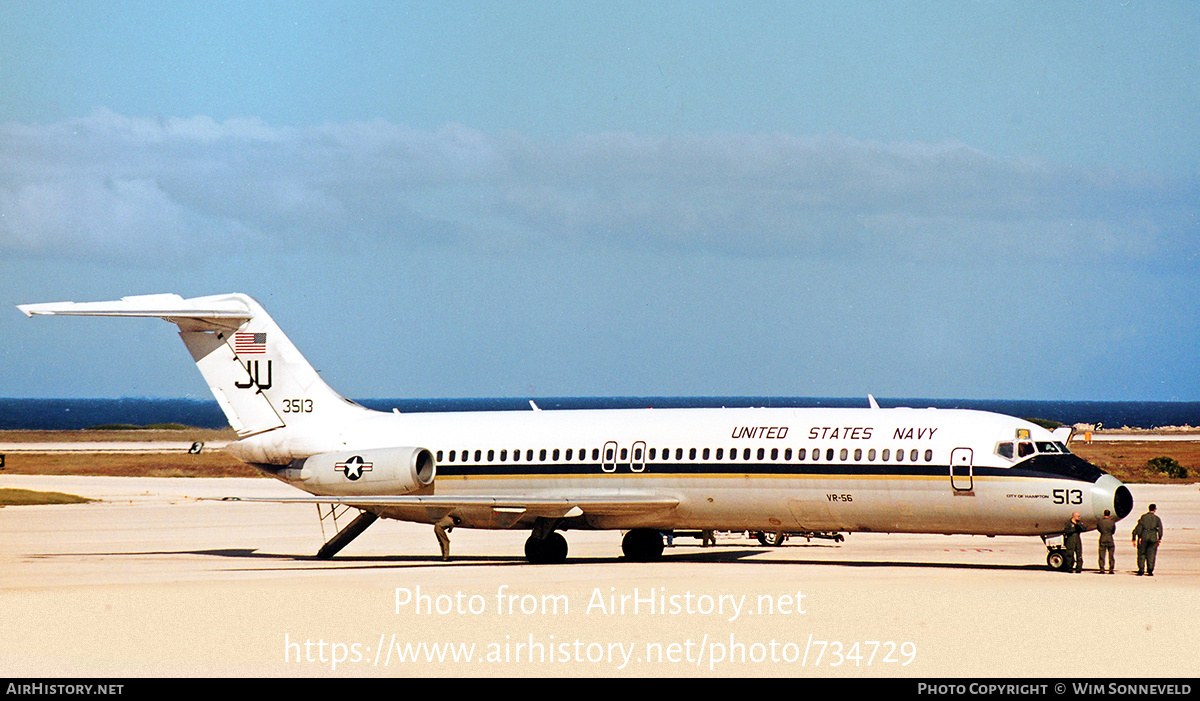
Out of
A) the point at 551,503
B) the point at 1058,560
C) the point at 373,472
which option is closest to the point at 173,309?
the point at 373,472

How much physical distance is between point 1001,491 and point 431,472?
526 inches

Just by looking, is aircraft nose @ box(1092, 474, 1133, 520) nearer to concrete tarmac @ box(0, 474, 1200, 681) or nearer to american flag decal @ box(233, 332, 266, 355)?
concrete tarmac @ box(0, 474, 1200, 681)

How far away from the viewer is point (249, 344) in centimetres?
3662

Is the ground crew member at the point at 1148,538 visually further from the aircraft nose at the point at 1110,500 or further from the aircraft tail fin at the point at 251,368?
the aircraft tail fin at the point at 251,368

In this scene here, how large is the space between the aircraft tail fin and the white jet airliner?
0.04m

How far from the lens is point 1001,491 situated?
95.1ft

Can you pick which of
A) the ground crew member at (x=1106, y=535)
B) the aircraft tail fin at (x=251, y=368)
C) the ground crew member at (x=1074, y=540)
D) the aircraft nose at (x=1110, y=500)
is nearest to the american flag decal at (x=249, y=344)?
the aircraft tail fin at (x=251, y=368)

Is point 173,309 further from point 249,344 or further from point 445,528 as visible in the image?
point 445,528

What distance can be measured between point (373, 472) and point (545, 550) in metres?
4.65

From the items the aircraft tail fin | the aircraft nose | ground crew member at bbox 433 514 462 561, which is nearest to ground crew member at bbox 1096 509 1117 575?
the aircraft nose

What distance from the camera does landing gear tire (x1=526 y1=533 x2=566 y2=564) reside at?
3328 cm

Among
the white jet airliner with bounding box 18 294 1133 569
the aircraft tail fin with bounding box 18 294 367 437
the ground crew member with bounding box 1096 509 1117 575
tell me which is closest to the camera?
the ground crew member with bounding box 1096 509 1117 575
